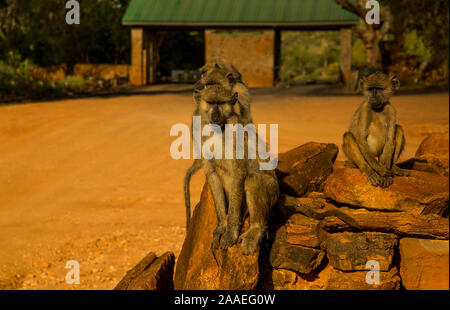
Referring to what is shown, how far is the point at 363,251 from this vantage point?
5.11 m

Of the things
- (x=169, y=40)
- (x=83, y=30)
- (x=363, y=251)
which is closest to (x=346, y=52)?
(x=169, y=40)

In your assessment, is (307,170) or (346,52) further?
(346,52)

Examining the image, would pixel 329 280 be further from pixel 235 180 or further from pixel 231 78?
pixel 231 78

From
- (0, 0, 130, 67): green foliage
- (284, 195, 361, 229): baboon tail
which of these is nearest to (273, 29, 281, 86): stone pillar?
(0, 0, 130, 67): green foliage

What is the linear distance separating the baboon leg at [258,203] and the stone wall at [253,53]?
21.7 metres

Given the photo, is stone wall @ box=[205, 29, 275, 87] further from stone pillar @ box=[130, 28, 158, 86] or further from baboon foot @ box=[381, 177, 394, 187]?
baboon foot @ box=[381, 177, 394, 187]

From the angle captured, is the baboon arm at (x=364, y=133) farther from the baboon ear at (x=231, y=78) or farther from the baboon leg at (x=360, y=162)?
the baboon ear at (x=231, y=78)

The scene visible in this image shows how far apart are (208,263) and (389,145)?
2.59 m

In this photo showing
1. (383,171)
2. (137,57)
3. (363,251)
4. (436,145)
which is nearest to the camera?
(363,251)

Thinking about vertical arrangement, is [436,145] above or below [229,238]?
above

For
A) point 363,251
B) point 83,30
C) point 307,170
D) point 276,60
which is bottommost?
point 363,251

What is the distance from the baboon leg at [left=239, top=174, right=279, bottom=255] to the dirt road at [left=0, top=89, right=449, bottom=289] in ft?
11.5

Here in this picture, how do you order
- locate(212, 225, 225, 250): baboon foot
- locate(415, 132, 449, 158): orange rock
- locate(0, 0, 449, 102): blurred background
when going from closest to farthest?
1. locate(212, 225, 225, 250): baboon foot
2. locate(415, 132, 449, 158): orange rock
3. locate(0, 0, 449, 102): blurred background

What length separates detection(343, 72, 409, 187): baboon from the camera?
570 cm
